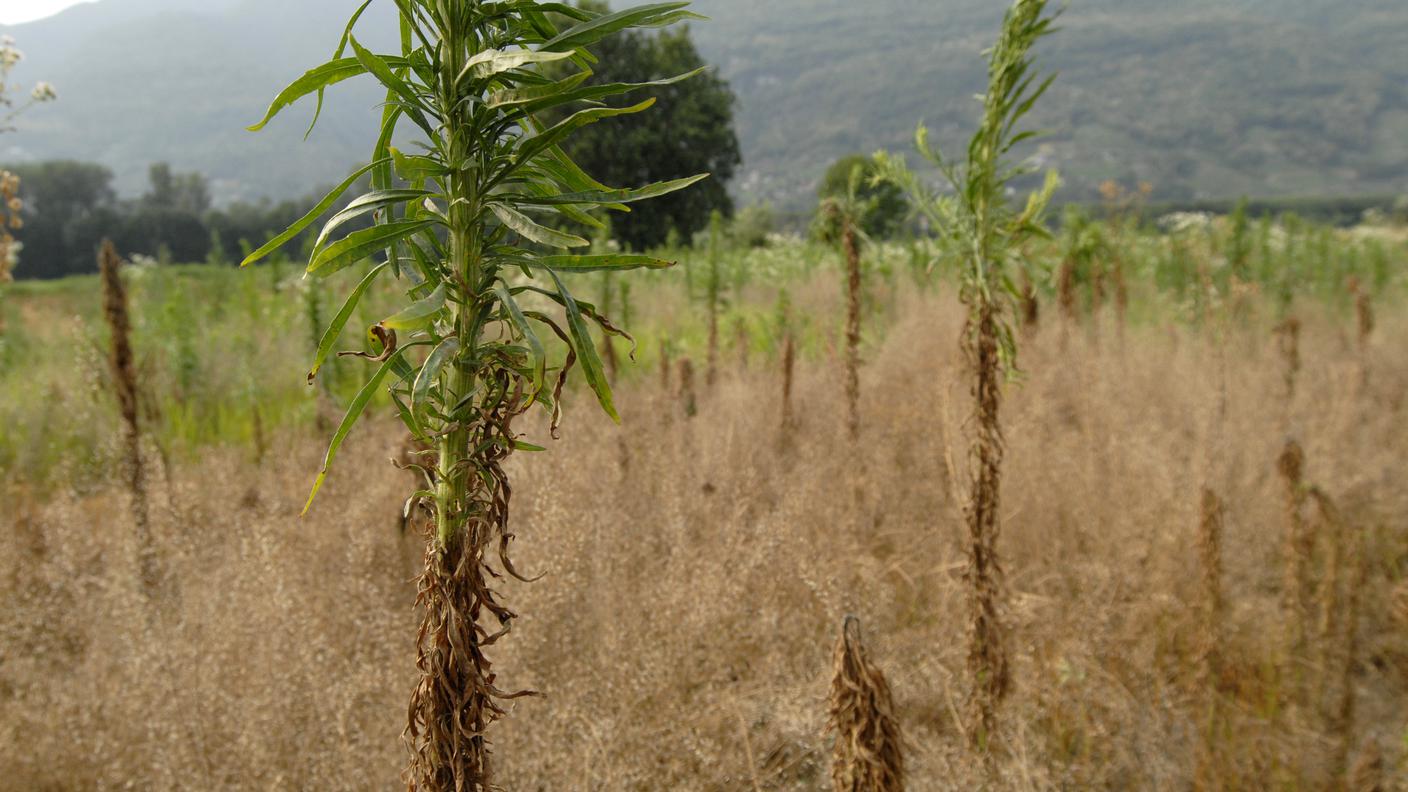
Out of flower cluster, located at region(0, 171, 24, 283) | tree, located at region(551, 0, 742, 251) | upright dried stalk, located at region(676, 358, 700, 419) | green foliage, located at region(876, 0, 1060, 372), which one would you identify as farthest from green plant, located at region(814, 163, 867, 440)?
tree, located at region(551, 0, 742, 251)

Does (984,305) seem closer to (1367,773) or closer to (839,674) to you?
(839,674)

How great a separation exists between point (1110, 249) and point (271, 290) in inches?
346

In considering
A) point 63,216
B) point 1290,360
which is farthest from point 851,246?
point 63,216

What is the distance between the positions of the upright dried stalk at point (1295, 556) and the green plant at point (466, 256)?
9.21ft

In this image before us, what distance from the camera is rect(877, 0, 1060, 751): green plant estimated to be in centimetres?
199

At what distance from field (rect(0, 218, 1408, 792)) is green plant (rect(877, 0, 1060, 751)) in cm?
9

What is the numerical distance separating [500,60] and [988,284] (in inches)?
62.1

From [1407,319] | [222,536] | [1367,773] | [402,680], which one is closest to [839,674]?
[402,680]

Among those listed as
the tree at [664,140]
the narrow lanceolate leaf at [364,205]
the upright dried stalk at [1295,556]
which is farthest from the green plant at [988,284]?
the tree at [664,140]

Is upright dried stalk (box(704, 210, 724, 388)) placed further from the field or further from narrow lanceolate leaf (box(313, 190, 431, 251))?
narrow lanceolate leaf (box(313, 190, 431, 251))

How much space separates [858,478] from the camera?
3.50 metres

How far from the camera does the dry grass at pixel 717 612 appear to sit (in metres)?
1.96

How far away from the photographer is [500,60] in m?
0.76

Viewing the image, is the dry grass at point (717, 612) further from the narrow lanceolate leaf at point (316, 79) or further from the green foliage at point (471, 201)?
the narrow lanceolate leaf at point (316, 79)
